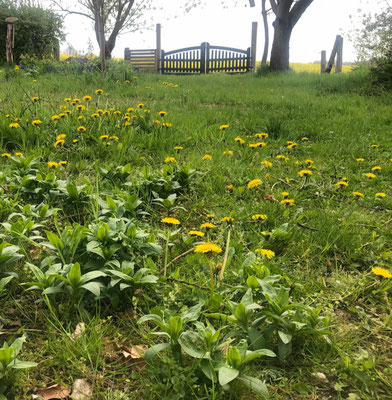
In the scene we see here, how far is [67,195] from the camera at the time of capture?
2.23 m

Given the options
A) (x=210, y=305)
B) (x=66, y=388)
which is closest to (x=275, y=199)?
(x=210, y=305)

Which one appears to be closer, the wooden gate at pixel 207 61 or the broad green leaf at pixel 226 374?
the broad green leaf at pixel 226 374

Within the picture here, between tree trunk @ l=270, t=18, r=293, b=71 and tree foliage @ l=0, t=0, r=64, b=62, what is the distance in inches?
412

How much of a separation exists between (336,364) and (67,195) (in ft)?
5.91

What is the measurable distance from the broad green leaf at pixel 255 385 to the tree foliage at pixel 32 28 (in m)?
16.9

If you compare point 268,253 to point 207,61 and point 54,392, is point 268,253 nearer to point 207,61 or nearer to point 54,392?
point 54,392

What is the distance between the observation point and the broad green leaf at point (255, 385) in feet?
3.47

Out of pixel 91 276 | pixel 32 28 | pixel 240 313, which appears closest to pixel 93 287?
pixel 91 276

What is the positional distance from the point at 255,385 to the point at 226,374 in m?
0.11

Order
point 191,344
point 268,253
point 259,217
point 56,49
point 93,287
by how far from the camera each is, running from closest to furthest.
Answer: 1. point 191,344
2. point 93,287
3. point 268,253
4. point 259,217
5. point 56,49

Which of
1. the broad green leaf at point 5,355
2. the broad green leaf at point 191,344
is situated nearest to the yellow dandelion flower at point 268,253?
the broad green leaf at point 191,344

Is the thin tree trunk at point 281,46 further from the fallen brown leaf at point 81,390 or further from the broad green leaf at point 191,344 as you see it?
the fallen brown leaf at point 81,390

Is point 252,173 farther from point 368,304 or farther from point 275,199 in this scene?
point 368,304

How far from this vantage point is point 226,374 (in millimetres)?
1050
